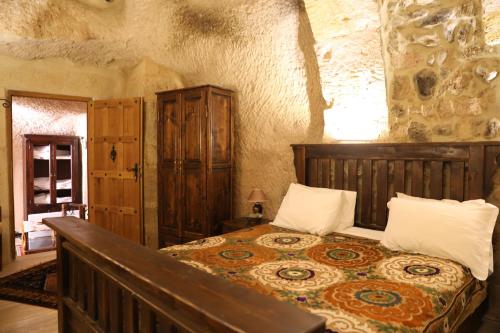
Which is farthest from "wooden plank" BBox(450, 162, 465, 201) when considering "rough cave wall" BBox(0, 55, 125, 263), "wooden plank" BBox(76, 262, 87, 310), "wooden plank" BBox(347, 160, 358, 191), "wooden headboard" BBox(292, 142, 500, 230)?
"rough cave wall" BBox(0, 55, 125, 263)

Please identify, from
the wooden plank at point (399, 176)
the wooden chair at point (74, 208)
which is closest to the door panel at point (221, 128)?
the wooden plank at point (399, 176)

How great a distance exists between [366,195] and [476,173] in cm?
75

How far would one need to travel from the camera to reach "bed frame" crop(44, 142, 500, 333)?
795mm

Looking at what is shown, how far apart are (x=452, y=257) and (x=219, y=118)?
2.38 metres

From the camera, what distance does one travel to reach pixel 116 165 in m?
4.19

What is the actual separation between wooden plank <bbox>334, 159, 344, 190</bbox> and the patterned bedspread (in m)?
0.60

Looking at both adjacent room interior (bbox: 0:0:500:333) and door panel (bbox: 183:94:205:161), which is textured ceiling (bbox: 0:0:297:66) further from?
door panel (bbox: 183:94:205:161)

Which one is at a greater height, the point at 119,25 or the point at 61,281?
the point at 119,25

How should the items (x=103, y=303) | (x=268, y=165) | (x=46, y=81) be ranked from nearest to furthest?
(x=103, y=303)
(x=268, y=165)
(x=46, y=81)

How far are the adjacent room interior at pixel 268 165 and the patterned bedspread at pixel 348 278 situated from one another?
0.4 inches

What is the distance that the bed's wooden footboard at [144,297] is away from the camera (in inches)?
29.3

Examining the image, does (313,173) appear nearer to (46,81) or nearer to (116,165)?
(116,165)

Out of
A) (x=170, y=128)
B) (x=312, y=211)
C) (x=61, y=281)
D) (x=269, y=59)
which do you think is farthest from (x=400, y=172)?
(x=170, y=128)

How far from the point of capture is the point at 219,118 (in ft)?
11.4
